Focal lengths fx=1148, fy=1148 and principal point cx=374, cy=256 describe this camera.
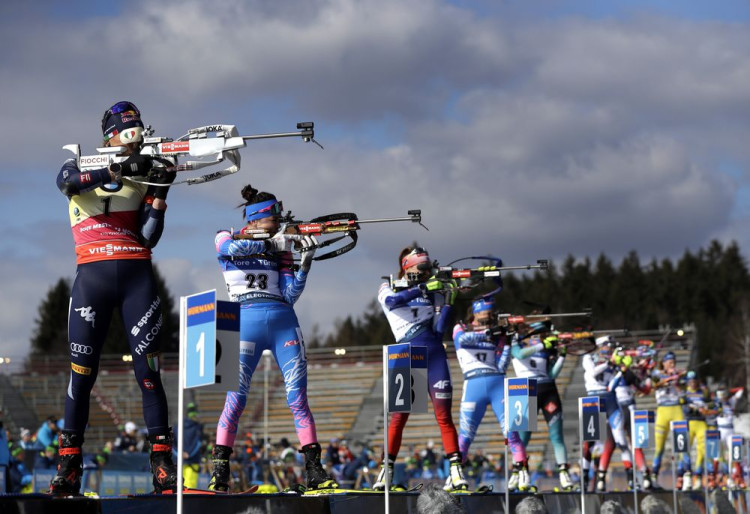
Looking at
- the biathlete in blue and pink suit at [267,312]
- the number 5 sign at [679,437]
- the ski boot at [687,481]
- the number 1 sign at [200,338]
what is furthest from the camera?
the ski boot at [687,481]

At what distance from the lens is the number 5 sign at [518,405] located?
11.8 meters

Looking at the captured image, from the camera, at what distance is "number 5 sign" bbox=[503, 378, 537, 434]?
11773 millimetres

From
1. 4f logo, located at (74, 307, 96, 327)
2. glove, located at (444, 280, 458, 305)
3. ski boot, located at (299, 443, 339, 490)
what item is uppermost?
glove, located at (444, 280, 458, 305)

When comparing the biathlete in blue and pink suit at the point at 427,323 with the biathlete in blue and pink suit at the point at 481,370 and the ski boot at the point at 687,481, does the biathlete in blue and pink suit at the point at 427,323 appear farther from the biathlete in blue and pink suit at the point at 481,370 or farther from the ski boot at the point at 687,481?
the ski boot at the point at 687,481

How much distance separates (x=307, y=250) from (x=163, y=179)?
7.70ft

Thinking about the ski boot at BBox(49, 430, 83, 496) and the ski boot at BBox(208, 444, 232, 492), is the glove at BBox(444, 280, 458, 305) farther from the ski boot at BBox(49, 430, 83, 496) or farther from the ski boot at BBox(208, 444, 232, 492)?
the ski boot at BBox(49, 430, 83, 496)

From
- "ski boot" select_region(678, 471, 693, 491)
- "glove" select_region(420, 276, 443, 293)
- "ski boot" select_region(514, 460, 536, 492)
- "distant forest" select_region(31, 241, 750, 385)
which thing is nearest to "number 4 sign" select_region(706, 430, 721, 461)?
"ski boot" select_region(678, 471, 693, 491)

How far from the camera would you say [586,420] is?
13086 millimetres

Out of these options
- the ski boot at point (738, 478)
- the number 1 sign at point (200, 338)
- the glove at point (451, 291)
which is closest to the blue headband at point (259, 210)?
the glove at point (451, 291)

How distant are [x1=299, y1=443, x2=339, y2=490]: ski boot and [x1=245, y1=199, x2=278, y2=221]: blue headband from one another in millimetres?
2038

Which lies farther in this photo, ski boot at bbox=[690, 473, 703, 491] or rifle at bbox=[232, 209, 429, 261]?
ski boot at bbox=[690, 473, 703, 491]

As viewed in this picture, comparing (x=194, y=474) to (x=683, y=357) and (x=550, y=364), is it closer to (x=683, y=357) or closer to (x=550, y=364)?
(x=550, y=364)

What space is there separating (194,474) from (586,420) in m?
10.4

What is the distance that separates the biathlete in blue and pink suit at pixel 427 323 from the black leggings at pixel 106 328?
4.52 m
